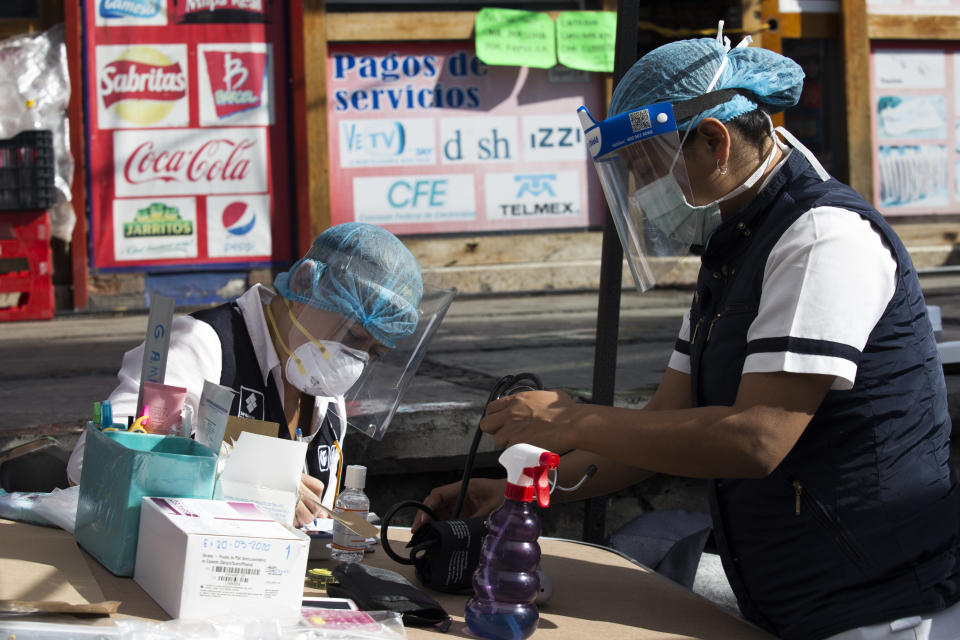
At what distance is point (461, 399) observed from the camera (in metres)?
3.83

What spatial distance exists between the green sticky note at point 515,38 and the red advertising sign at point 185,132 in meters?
1.61

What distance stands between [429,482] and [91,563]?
75.8 inches

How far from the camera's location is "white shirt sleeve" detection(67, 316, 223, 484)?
2336 mm

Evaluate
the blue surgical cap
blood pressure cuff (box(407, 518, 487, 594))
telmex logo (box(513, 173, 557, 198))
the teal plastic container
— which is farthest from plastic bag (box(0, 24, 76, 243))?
the blue surgical cap

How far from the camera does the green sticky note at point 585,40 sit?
8.55 m

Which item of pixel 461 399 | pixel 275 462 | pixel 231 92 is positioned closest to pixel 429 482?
pixel 461 399

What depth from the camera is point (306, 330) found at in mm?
2584

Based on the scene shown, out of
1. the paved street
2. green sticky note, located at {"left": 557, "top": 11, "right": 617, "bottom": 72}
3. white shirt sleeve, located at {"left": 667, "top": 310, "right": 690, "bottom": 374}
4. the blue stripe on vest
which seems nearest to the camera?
the blue stripe on vest

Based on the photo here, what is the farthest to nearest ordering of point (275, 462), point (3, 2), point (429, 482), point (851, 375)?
point (3, 2), point (429, 482), point (275, 462), point (851, 375)

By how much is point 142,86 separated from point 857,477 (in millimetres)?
7127

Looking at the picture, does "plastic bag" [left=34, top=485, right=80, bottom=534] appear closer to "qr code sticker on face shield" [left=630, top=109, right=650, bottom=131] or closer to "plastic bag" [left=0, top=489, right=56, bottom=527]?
"plastic bag" [left=0, top=489, right=56, bottom=527]

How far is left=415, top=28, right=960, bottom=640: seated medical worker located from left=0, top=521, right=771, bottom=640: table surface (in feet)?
0.39

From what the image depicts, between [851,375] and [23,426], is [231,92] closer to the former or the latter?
[23,426]

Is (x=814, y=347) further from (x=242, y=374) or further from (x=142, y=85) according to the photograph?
(x=142, y=85)
